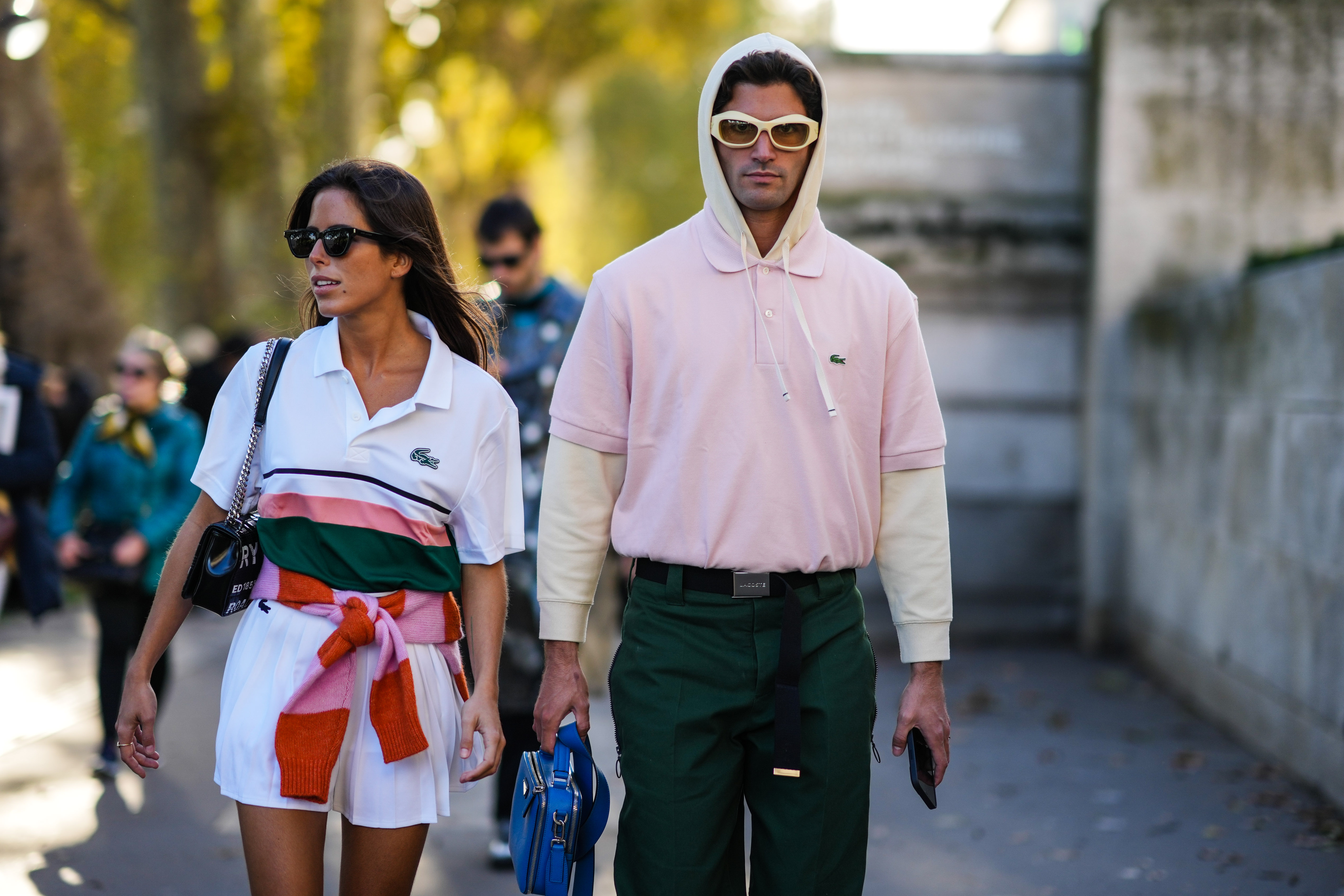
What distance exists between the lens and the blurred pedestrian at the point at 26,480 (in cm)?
598

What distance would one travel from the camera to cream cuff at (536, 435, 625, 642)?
326cm

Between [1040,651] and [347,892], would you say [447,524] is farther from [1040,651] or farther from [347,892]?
[1040,651]

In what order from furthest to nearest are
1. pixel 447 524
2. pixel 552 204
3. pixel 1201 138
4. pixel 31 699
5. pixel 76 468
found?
pixel 552 204 < pixel 1201 138 < pixel 31 699 < pixel 76 468 < pixel 447 524

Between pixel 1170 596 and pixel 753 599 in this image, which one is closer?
pixel 753 599

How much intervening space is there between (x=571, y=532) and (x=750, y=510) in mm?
415

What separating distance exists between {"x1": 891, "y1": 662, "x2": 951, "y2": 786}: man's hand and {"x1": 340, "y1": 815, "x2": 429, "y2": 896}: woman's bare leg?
3.41 feet

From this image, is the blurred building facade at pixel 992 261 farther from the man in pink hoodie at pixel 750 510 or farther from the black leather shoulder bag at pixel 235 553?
the black leather shoulder bag at pixel 235 553

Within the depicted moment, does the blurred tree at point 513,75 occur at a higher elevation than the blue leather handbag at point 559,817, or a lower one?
higher

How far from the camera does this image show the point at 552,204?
35594 mm

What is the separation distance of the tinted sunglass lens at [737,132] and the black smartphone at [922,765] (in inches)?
51.7

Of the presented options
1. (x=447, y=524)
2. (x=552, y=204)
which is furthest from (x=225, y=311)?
(x=552, y=204)

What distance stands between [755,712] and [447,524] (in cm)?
80

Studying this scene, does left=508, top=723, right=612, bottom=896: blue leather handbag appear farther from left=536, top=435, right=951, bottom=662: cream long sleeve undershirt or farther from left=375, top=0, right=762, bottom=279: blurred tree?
left=375, top=0, right=762, bottom=279: blurred tree

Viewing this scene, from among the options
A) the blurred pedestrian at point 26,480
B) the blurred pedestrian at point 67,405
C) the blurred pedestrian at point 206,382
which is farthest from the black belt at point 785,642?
the blurred pedestrian at point 67,405
